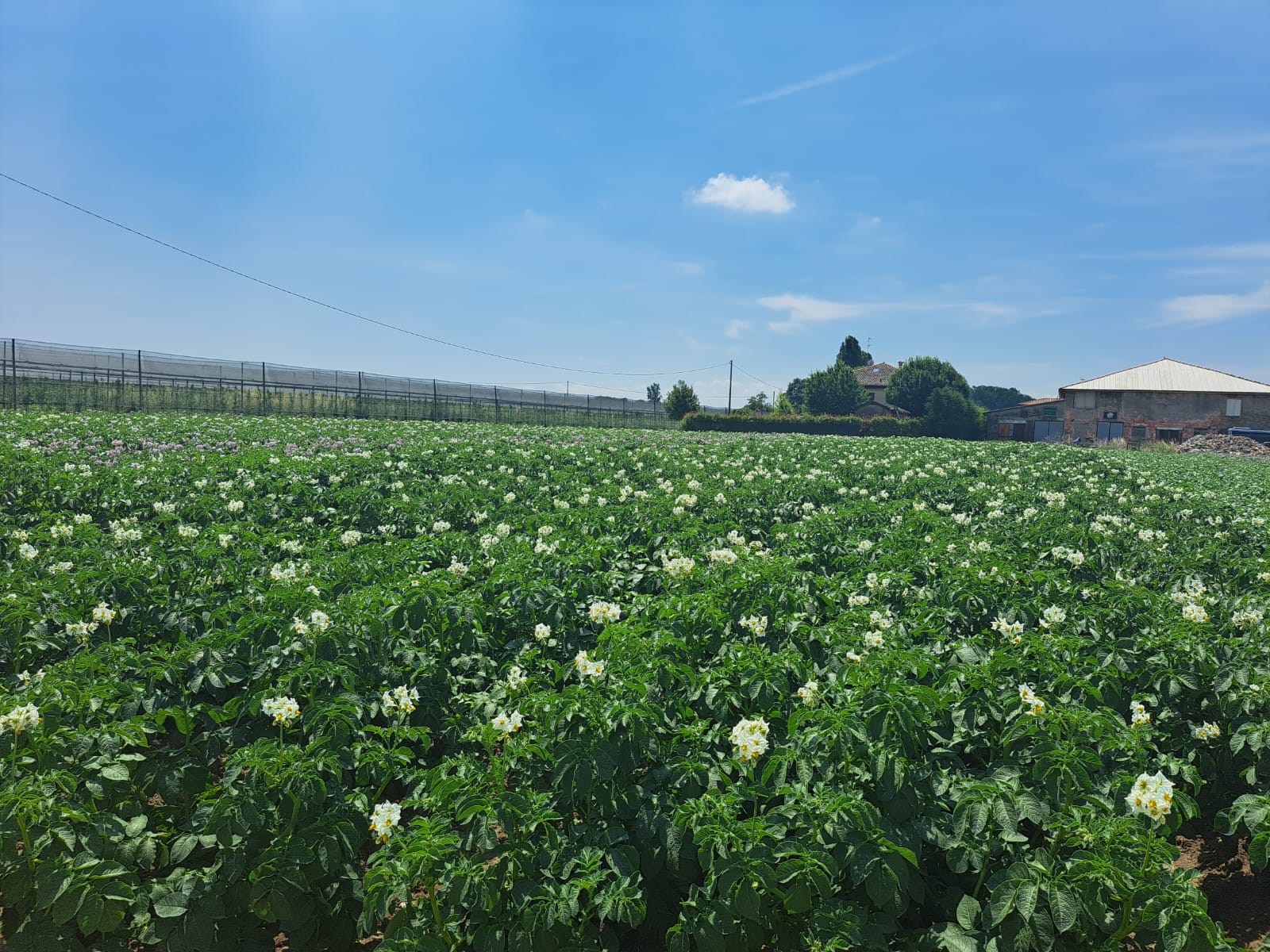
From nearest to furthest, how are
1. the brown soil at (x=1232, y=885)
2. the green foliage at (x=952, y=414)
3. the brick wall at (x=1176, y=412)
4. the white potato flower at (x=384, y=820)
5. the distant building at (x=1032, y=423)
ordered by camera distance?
the white potato flower at (x=384, y=820)
the brown soil at (x=1232, y=885)
the brick wall at (x=1176, y=412)
the distant building at (x=1032, y=423)
the green foliage at (x=952, y=414)

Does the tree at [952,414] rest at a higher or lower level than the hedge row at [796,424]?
higher

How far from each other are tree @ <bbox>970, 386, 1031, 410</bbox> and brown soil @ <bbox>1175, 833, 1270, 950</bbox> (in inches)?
5811

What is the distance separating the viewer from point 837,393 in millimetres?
79312

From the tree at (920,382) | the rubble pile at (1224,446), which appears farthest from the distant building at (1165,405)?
the tree at (920,382)

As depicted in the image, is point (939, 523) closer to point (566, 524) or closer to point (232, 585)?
point (566, 524)

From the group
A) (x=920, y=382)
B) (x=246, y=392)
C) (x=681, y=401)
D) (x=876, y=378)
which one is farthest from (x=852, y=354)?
(x=246, y=392)

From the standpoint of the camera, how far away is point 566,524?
8641 mm

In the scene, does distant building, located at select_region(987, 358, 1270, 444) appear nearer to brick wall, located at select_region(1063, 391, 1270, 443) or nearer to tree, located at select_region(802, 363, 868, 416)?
brick wall, located at select_region(1063, 391, 1270, 443)

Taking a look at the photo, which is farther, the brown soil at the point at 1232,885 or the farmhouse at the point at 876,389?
the farmhouse at the point at 876,389

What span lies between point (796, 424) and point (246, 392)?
38538 millimetres

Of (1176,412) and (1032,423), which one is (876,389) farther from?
(1176,412)

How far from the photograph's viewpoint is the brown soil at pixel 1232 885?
10.8 feet

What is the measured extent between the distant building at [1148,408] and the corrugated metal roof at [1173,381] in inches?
2.1

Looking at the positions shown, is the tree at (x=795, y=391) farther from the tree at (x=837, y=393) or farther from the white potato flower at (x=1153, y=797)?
the white potato flower at (x=1153, y=797)
